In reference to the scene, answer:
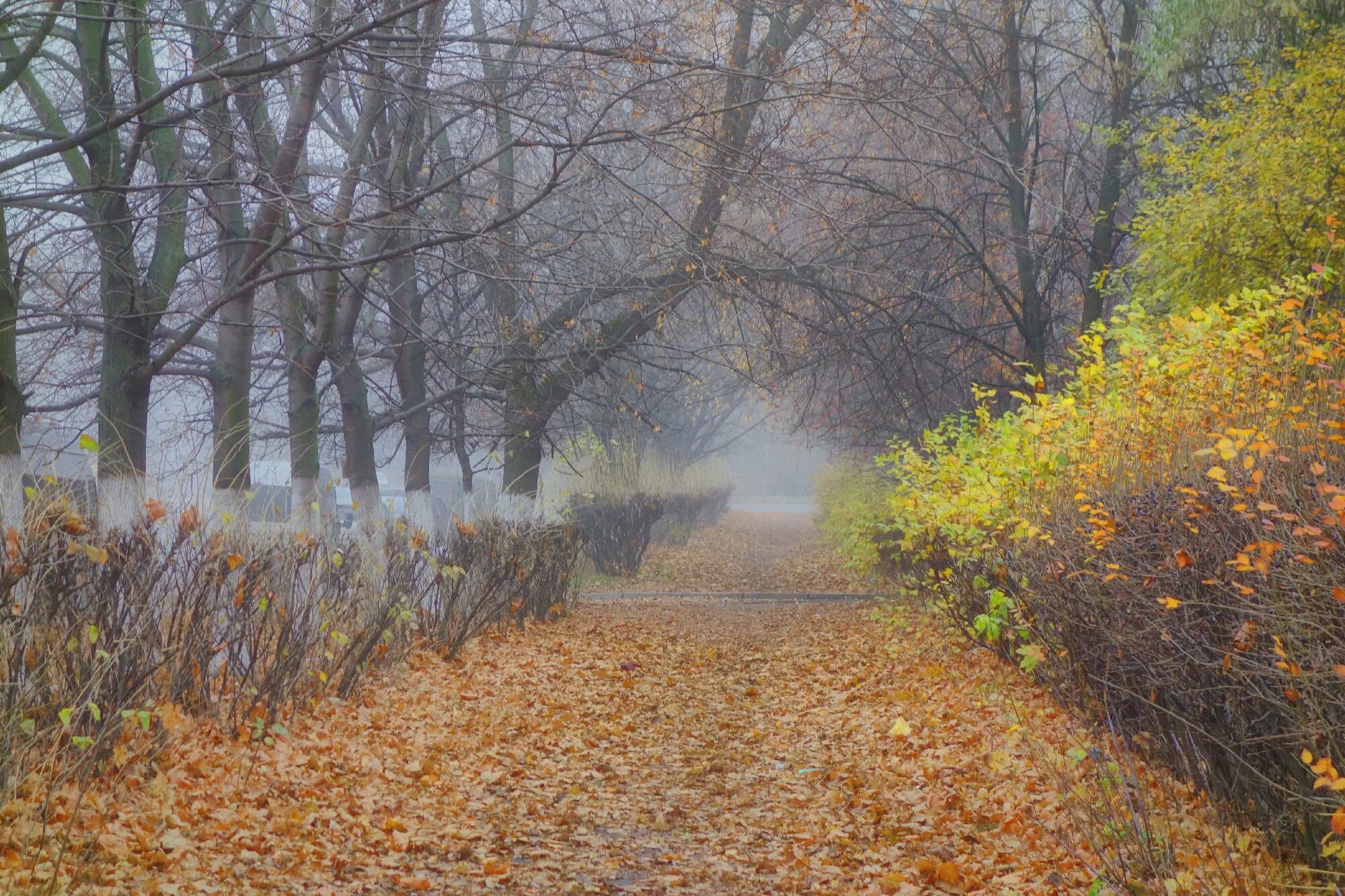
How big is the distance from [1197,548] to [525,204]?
9.06 metres

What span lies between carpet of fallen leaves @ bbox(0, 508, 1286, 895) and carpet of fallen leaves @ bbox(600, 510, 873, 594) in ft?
32.4

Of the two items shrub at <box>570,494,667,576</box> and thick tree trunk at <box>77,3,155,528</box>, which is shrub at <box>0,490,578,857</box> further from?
shrub at <box>570,494,667,576</box>

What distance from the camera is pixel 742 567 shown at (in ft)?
80.6

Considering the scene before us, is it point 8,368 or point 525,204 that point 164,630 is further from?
point 525,204

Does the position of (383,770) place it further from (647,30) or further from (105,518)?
(647,30)

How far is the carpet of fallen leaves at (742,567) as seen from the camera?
63.9ft

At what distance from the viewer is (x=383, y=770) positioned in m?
6.04

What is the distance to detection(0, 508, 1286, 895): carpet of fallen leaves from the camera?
4559mm

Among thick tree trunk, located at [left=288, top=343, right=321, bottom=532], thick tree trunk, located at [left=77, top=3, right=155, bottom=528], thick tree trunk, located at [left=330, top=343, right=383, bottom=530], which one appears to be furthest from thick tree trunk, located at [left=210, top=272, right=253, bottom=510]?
thick tree trunk, located at [left=330, top=343, right=383, bottom=530]

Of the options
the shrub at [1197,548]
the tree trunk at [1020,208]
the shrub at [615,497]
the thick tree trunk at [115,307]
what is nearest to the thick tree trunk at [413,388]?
the shrub at [615,497]

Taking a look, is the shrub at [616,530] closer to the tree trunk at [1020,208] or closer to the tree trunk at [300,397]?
the tree trunk at [300,397]

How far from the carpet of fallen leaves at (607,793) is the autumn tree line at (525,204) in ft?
5.51

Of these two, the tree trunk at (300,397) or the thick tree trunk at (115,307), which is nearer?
the thick tree trunk at (115,307)

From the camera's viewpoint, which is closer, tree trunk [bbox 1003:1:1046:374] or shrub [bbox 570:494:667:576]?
tree trunk [bbox 1003:1:1046:374]
